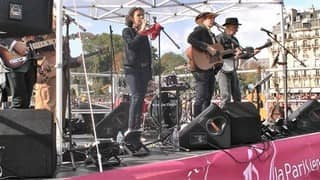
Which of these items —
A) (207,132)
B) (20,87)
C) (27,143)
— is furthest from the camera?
(207,132)

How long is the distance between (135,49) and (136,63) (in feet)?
0.43

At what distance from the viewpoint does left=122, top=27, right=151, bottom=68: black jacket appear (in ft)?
15.2

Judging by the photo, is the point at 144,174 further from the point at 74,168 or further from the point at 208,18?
the point at 208,18

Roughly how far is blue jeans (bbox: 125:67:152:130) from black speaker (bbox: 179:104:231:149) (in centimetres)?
50

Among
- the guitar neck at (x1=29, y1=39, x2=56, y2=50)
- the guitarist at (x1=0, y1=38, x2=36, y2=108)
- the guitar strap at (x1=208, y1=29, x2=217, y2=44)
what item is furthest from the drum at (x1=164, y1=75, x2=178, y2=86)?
the guitarist at (x1=0, y1=38, x2=36, y2=108)

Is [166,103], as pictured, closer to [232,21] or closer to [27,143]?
[232,21]

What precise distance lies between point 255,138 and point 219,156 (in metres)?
1.13

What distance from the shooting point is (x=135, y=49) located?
4.66m

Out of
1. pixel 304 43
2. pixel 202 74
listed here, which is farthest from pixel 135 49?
pixel 304 43

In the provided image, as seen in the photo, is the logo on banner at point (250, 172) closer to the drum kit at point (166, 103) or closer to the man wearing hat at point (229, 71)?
the drum kit at point (166, 103)

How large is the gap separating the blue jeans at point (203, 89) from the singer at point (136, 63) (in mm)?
983

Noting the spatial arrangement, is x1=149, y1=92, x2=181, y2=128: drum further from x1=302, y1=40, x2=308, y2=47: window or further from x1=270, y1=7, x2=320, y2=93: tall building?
x1=302, y1=40, x2=308, y2=47: window

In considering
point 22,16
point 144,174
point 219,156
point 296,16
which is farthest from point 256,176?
point 296,16

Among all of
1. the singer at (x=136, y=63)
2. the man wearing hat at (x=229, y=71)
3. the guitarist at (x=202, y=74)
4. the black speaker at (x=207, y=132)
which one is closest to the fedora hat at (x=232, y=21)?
the man wearing hat at (x=229, y=71)
